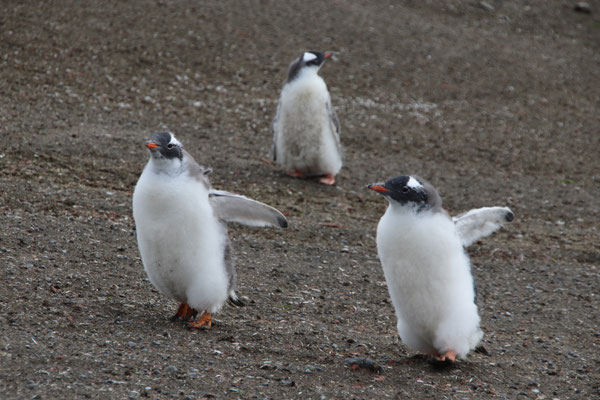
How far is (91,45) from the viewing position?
10.7m

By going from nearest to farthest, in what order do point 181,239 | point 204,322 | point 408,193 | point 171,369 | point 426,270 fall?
point 171,369, point 408,193, point 426,270, point 181,239, point 204,322

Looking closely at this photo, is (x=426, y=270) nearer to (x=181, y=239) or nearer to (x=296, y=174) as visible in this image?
(x=181, y=239)

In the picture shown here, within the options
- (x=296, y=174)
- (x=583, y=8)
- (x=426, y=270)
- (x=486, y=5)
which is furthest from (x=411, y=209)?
(x=583, y=8)

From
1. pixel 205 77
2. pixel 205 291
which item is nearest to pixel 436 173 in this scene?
pixel 205 77

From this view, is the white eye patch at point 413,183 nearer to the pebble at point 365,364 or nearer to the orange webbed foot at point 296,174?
the pebble at point 365,364

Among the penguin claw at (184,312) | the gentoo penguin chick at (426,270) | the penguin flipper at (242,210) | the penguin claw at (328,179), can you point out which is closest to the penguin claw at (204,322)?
the penguin claw at (184,312)

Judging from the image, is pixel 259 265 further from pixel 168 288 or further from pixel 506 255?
pixel 506 255

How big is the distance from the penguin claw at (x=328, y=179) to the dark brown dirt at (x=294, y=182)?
0.14m

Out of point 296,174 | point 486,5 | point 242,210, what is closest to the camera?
point 242,210

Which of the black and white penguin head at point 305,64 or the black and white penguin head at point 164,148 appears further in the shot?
the black and white penguin head at point 305,64

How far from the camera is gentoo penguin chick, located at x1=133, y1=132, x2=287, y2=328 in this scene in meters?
4.26

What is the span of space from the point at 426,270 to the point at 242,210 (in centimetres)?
119

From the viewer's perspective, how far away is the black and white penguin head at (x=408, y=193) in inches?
163

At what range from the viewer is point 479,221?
4.61m
